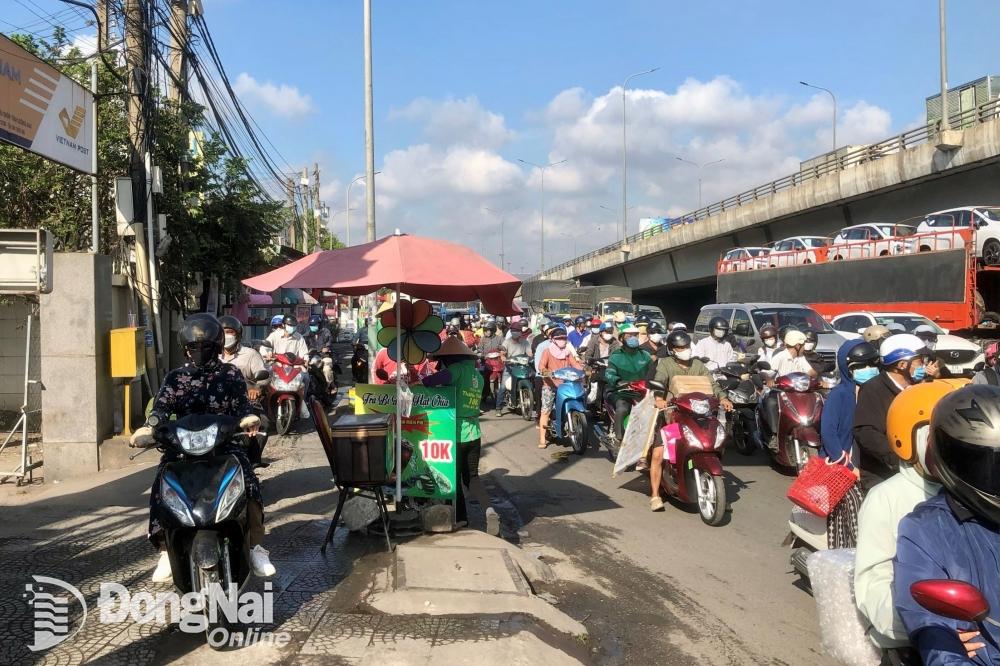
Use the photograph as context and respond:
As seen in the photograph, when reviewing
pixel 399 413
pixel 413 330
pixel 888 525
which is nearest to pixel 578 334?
pixel 413 330

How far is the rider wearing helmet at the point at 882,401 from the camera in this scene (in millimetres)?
4738

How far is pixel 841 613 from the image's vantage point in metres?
2.58

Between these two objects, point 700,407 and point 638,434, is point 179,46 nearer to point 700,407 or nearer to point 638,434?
point 638,434

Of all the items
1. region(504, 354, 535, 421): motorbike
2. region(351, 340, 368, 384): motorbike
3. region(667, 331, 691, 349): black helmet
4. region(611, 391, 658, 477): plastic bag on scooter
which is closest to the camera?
region(611, 391, 658, 477): plastic bag on scooter

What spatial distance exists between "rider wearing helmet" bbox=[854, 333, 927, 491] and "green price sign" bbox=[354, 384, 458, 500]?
3.01 m

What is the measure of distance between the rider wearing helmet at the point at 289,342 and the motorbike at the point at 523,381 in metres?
3.73

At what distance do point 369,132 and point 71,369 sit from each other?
23.5 feet

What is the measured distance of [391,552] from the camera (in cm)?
564

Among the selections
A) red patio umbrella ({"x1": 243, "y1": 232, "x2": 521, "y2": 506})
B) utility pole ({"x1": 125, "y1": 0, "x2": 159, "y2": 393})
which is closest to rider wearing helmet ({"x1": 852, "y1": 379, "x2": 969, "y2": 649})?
red patio umbrella ({"x1": 243, "y1": 232, "x2": 521, "y2": 506})

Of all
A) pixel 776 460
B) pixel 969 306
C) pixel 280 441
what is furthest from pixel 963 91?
pixel 280 441

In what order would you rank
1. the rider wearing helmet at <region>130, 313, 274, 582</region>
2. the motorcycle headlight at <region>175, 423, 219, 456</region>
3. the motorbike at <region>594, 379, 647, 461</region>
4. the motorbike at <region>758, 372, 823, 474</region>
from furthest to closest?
the motorbike at <region>594, 379, 647, 461</region>, the motorbike at <region>758, 372, 823, 474</region>, the rider wearing helmet at <region>130, 313, 274, 582</region>, the motorcycle headlight at <region>175, 423, 219, 456</region>

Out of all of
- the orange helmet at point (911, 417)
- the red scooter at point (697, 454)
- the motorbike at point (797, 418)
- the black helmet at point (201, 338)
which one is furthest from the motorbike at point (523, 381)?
the orange helmet at point (911, 417)

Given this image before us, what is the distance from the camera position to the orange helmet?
2604 mm

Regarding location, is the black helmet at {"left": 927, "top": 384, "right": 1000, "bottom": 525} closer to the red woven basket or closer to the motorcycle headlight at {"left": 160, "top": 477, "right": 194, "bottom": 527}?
the red woven basket
